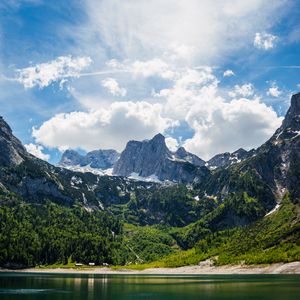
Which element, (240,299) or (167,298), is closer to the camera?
(240,299)

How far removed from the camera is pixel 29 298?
86500 millimetres

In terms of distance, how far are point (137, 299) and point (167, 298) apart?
24.2ft

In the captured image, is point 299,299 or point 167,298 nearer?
point 299,299

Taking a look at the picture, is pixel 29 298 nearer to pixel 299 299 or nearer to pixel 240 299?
pixel 240 299

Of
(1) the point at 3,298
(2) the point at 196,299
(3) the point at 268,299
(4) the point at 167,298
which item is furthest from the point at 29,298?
(3) the point at 268,299

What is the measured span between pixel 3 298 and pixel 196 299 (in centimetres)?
4211

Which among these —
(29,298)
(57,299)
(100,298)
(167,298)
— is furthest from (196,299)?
(29,298)

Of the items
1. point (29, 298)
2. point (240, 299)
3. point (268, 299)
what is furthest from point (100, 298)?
point (268, 299)

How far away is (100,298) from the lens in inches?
3546

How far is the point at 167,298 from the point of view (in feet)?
304

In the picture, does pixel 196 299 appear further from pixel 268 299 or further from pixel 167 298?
pixel 268 299

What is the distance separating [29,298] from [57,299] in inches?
253

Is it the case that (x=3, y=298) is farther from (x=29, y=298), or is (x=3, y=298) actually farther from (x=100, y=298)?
(x=100, y=298)

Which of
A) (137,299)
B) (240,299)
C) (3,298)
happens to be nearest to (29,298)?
(3,298)
